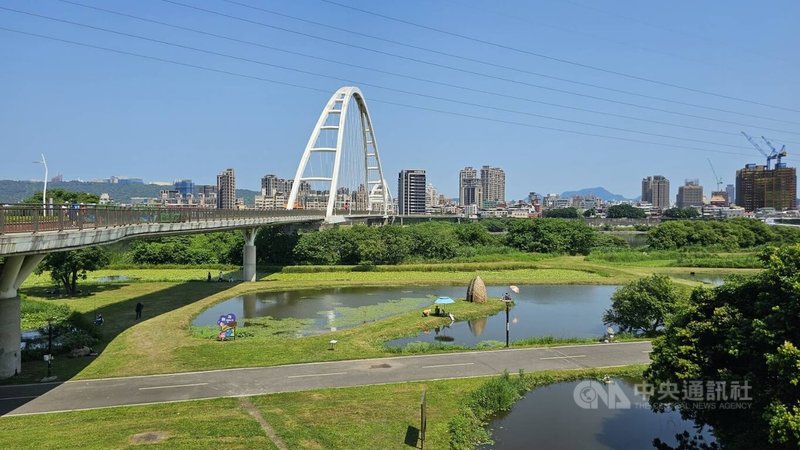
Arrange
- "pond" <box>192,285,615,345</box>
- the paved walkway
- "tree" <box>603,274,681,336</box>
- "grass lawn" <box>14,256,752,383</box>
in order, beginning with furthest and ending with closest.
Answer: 1. "pond" <box>192,285,615,345</box>
2. "tree" <box>603,274,681,336</box>
3. "grass lawn" <box>14,256,752,383</box>
4. the paved walkway

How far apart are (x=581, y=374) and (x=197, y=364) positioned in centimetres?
1619

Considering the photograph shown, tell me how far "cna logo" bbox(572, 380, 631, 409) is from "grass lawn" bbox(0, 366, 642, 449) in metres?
4.31

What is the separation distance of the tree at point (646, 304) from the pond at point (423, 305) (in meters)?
2.27

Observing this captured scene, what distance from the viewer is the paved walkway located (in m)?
18.5

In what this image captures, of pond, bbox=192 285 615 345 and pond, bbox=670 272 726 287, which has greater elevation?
pond, bbox=670 272 726 287

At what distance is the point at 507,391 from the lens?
19.0m

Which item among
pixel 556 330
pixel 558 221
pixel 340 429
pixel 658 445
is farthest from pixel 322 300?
pixel 558 221

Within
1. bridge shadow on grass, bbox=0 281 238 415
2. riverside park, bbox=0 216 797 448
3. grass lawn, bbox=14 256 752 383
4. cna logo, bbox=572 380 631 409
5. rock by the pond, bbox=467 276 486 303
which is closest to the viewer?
riverside park, bbox=0 216 797 448

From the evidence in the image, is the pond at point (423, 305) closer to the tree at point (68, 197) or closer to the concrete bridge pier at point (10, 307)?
the concrete bridge pier at point (10, 307)

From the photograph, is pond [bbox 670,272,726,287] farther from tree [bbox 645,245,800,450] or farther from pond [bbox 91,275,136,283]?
pond [bbox 91,275,136,283]

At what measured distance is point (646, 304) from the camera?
28.5 meters

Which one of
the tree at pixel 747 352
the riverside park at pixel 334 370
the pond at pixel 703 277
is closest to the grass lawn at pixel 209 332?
the riverside park at pixel 334 370

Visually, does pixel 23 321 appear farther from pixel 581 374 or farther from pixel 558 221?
pixel 558 221

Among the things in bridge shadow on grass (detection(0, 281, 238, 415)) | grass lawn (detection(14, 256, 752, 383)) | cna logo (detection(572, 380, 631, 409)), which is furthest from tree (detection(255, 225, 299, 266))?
cna logo (detection(572, 380, 631, 409))
